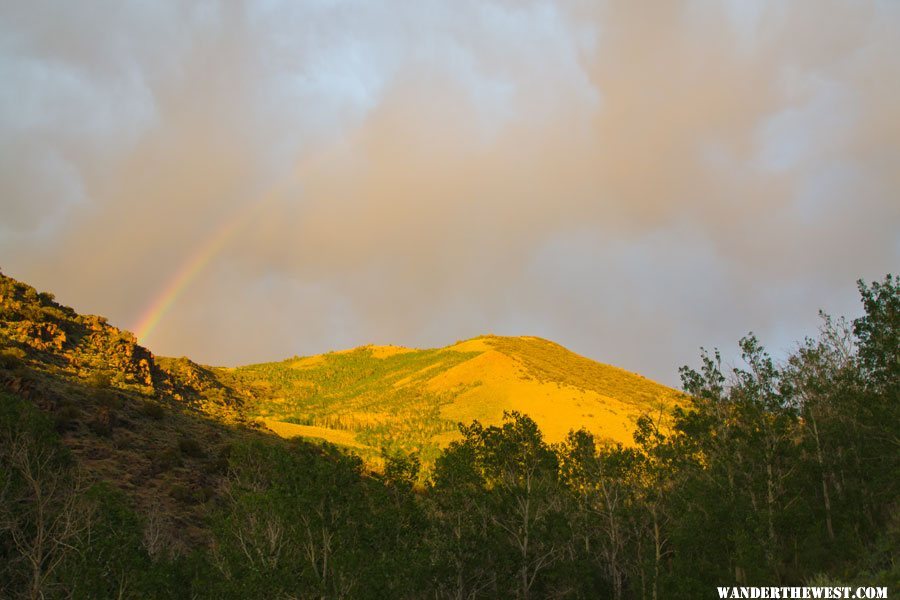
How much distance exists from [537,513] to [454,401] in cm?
10456

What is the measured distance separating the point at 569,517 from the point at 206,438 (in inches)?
1564

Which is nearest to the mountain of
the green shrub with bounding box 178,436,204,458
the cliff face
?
the cliff face

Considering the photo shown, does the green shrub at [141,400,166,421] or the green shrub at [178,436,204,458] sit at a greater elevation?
the green shrub at [141,400,166,421]

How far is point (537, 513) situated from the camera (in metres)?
38.3

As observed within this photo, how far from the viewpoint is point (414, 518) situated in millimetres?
35281

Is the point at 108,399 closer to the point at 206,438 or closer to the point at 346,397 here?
the point at 206,438

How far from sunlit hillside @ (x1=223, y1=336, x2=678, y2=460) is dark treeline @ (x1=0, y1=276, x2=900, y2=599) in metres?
47.4

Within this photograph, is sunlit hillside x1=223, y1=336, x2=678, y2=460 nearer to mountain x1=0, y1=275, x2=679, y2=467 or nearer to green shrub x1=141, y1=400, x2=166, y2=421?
mountain x1=0, y1=275, x2=679, y2=467

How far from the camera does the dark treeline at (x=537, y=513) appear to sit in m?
26.6

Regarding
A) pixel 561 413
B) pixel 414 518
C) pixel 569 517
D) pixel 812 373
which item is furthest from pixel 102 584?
pixel 561 413

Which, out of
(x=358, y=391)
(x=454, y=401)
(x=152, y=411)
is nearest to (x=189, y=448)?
(x=152, y=411)

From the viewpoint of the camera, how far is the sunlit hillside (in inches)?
4366

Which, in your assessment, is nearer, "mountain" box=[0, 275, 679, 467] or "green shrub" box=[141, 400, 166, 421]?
"green shrub" box=[141, 400, 166, 421]

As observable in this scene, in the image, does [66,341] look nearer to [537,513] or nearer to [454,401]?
[537,513]
